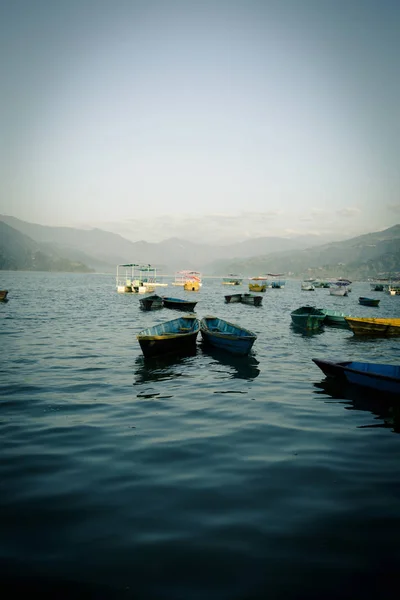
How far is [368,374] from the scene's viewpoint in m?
12.9

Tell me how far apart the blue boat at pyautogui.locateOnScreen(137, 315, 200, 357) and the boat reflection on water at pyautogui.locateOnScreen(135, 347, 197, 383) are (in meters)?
0.29

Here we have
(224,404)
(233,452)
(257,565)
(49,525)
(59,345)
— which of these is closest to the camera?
(257,565)

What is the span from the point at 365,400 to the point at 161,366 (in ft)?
28.2

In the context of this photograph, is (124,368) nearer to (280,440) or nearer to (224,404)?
(224,404)

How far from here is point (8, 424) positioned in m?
9.86

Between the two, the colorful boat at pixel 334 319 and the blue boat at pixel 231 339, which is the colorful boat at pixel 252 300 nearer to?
the colorful boat at pixel 334 319

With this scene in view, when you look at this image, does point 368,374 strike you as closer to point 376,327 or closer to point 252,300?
point 376,327

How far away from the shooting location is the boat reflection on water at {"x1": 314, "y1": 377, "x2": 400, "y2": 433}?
11.1 meters

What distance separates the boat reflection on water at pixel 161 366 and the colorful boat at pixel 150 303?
83.7ft

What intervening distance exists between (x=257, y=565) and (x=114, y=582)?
187 cm

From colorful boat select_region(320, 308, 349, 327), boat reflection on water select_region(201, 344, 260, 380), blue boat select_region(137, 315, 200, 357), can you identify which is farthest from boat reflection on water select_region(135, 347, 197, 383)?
colorful boat select_region(320, 308, 349, 327)

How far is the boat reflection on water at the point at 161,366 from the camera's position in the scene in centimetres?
1538

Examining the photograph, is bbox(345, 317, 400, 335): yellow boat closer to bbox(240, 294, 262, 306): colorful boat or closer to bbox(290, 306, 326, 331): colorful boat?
bbox(290, 306, 326, 331): colorful boat

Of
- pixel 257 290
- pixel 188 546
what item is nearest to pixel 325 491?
pixel 188 546
